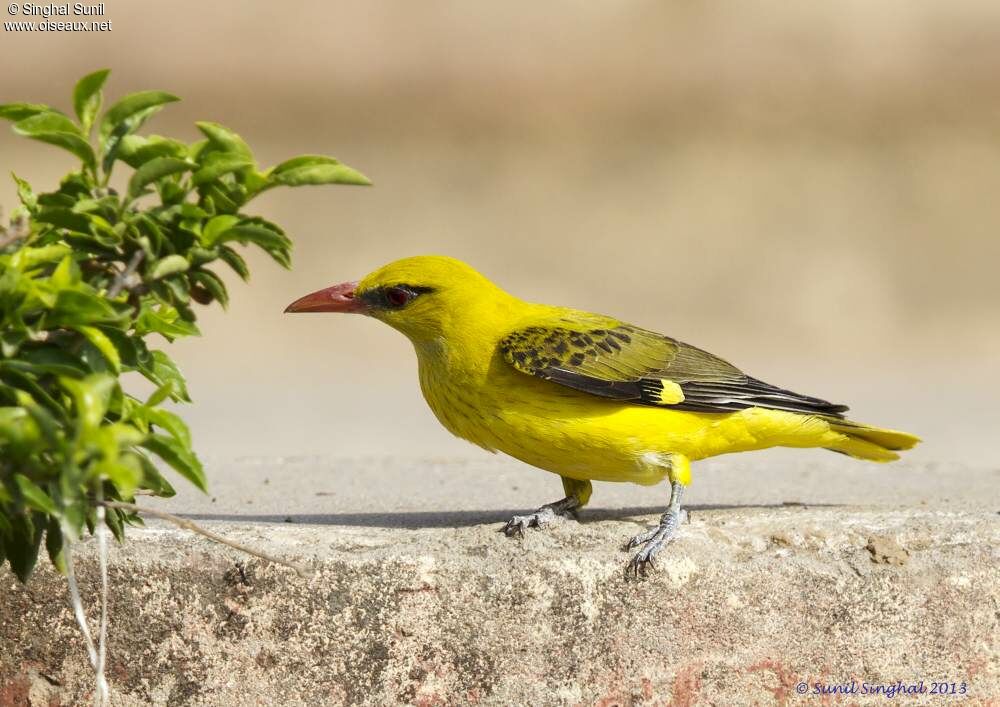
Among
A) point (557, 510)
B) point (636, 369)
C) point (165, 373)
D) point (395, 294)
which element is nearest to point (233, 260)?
point (165, 373)

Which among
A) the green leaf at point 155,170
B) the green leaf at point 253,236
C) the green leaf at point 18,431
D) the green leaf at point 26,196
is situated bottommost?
the green leaf at point 18,431

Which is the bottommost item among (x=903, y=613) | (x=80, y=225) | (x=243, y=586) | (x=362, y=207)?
(x=243, y=586)

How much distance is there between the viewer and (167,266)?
3643 millimetres

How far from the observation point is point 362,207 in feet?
72.4

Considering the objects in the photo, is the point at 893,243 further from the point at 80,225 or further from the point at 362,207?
the point at 80,225

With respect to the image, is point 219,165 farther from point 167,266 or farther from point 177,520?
point 177,520

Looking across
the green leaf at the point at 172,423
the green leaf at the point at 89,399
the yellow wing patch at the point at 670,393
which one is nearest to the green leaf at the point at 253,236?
the green leaf at the point at 172,423

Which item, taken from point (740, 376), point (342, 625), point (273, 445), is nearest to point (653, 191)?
point (273, 445)

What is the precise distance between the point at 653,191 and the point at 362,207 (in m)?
4.67

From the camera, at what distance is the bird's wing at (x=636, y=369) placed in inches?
216

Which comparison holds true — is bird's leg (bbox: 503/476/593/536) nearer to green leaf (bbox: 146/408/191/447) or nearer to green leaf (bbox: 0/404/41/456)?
green leaf (bbox: 146/408/191/447)

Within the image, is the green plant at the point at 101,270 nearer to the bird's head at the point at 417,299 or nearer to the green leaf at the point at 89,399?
the green leaf at the point at 89,399

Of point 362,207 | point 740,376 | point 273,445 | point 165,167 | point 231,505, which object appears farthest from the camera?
point 362,207

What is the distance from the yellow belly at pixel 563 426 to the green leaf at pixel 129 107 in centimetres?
213
